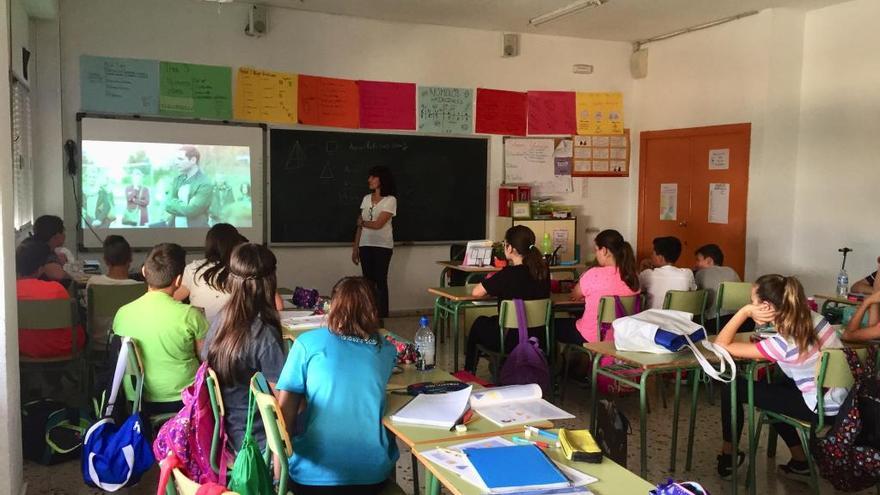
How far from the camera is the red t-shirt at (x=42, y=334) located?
13.0 feet

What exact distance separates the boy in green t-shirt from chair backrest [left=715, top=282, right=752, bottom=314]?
340 centimetres

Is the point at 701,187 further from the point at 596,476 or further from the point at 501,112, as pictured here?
the point at 596,476

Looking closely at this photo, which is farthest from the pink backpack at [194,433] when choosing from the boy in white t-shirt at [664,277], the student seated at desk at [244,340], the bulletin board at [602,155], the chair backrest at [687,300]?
the bulletin board at [602,155]

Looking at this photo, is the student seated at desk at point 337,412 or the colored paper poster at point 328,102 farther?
the colored paper poster at point 328,102

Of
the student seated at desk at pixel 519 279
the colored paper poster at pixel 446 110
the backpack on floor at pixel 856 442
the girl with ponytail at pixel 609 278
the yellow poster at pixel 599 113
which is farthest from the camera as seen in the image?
the yellow poster at pixel 599 113

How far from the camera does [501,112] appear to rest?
8.02 metres

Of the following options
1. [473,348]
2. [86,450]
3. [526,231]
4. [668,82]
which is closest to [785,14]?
[668,82]

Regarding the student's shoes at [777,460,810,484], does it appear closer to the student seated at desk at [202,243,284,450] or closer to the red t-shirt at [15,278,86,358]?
the student seated at desk at [202,243,284,450]

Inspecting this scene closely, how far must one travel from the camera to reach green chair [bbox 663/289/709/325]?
479 cm

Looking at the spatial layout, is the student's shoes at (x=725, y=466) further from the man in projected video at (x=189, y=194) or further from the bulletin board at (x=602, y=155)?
the bulletin board at (x=602, y=155)

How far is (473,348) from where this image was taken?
492 centimetres

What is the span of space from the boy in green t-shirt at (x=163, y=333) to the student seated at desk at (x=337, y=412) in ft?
3.17

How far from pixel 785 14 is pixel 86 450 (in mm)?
6855

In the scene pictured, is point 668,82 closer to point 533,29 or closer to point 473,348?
point 533,29
